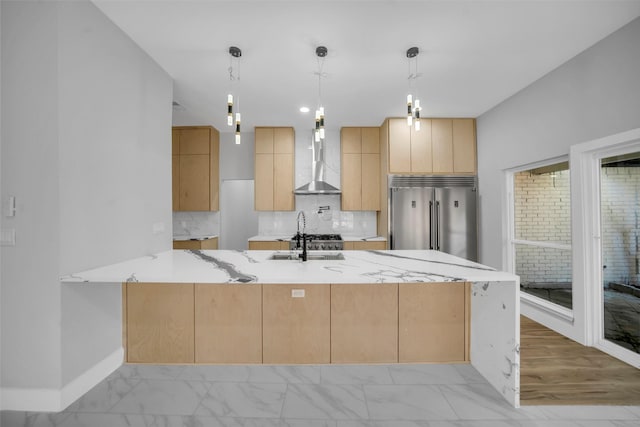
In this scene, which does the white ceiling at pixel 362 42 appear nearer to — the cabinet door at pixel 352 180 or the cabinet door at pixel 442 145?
the cabinet door at pixel 442 145

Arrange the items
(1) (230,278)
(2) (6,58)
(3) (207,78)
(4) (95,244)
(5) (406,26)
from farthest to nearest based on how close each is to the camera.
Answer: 1. (3) (207,78)
2. (5) (406,26)
3. (4) (95,244)
4. (2) (6,58)
5. (1) (230,278)

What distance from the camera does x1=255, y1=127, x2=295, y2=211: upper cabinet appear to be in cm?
462

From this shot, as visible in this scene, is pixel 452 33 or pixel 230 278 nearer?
pixel 230 278

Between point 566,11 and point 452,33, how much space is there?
0.75 meters

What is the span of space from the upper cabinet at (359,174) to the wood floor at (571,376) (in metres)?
2.64

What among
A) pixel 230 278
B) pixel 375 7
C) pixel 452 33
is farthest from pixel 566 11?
pixel 230 278

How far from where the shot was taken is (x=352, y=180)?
4625 millimetres

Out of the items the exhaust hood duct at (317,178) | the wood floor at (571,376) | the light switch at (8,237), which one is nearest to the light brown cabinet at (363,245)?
the exhaust hood duct at (317,178)

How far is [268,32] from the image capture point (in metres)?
2.27

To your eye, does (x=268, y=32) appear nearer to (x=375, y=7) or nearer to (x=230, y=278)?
(x=375, y=7)

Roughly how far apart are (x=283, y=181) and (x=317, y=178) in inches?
21.6

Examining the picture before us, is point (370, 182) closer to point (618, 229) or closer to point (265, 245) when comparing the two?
point (265, 245)

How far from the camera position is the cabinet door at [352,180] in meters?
4.62

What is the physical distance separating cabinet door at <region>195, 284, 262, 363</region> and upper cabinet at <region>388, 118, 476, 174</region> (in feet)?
9.33
